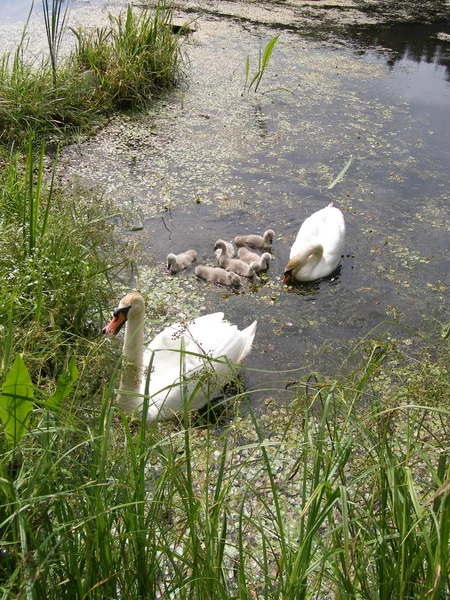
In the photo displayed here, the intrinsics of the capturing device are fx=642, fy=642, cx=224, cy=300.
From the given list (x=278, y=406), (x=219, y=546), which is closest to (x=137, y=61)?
(x=278, y=406)

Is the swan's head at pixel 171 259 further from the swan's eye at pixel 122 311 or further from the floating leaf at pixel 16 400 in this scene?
the floating leaf at pixel 16 400

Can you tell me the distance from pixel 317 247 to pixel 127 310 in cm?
173

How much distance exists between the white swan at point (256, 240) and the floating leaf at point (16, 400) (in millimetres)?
3182

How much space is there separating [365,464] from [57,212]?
8.59 ft

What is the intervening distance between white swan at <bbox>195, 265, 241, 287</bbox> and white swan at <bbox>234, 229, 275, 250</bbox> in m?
0.48

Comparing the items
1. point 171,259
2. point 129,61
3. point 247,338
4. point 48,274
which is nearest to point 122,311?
point 48,274

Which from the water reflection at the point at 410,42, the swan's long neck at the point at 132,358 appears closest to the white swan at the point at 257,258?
the swan's long neck at the point at 132,358

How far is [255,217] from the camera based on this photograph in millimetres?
5176

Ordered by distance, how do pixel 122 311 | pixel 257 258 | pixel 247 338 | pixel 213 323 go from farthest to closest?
1. pixel 257 258
2. pixel 247 338
3. pixel 213 323
4. pixel 122 311

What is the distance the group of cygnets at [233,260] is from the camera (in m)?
4.35

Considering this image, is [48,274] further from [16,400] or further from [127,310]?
[16,400]

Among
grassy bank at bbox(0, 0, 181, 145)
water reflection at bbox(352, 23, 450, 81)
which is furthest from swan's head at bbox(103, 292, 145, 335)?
water reflection at bbox(352, 23, 450, 81)

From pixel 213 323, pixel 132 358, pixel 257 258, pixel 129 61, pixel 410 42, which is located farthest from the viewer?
pixel 410 42

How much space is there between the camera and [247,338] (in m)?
3.68
